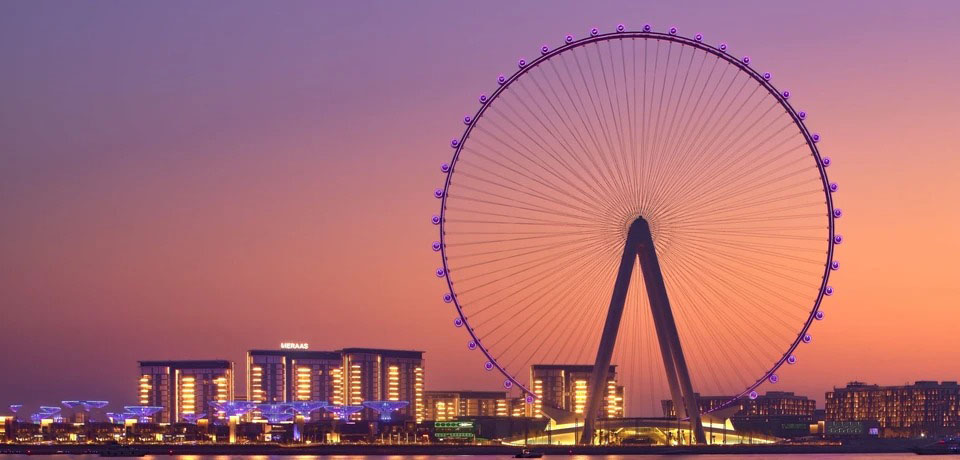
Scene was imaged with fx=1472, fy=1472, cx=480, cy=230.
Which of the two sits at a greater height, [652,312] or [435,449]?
[652,312]

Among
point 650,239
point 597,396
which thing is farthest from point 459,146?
point 597,396

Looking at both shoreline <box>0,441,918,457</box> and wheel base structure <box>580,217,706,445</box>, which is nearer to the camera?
wheel base structure <box>580,217,706,445</box>

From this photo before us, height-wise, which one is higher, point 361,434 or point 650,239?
point 650,239

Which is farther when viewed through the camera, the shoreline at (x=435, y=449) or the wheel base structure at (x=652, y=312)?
the shoreline at (x=435, y=449)

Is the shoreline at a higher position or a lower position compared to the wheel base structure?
lower

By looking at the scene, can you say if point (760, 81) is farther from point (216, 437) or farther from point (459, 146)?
point (216, 437)

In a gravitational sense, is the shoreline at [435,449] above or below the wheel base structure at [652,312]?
below

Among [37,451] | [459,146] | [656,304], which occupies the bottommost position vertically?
[37,451]

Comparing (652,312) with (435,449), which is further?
(435,449)
